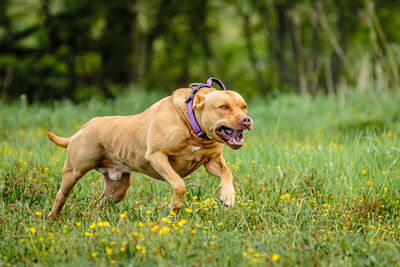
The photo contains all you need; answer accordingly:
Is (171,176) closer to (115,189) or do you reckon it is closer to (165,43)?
(115,189)

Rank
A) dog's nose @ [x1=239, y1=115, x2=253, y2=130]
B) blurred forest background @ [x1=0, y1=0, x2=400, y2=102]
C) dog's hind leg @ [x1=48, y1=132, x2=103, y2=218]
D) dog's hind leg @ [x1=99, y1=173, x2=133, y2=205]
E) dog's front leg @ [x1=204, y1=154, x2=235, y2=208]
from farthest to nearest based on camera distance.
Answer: blurred forest background @ [x1=0, y1=0, x2=400, y2=102] → dog's hind leg @ [x1=99, y1=173, x2=133, y2=205] → dog's hind leg @ [x1=48, y1=132, x2=103, y2=218] → dog's front leg @ [x1=204, y1=154, x2=235, y2=208] → dog's nose @ [x1=239, y1=115, x2=253, y2=130]

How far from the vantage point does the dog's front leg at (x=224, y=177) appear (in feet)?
14.3

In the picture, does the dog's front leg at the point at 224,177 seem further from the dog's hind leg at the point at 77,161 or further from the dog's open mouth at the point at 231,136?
the dog's hind leg at the point at 77,161

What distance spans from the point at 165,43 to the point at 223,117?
1247 cm

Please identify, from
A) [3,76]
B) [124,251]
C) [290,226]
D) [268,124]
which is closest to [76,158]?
[124,251]

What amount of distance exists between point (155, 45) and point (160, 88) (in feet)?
7.07

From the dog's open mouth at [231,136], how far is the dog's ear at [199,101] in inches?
10.6

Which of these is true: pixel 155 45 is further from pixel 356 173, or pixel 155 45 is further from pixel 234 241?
pixel 234 241

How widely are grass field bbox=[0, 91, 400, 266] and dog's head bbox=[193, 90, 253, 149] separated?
0.68 metres

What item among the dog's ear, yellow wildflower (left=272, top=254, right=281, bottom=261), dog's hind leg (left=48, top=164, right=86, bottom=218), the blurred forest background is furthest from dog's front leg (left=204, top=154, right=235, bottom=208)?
the blurred forest background

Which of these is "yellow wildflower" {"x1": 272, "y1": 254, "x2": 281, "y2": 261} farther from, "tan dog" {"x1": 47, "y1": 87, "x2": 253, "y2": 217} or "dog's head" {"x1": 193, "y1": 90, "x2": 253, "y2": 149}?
"dog's head" {"x1": 193, "y1": 90, "x2": 253, "y2": 149}

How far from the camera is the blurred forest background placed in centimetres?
1338

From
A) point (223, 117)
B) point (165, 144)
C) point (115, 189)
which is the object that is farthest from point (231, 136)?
point (115, 189)

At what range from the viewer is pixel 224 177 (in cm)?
457
